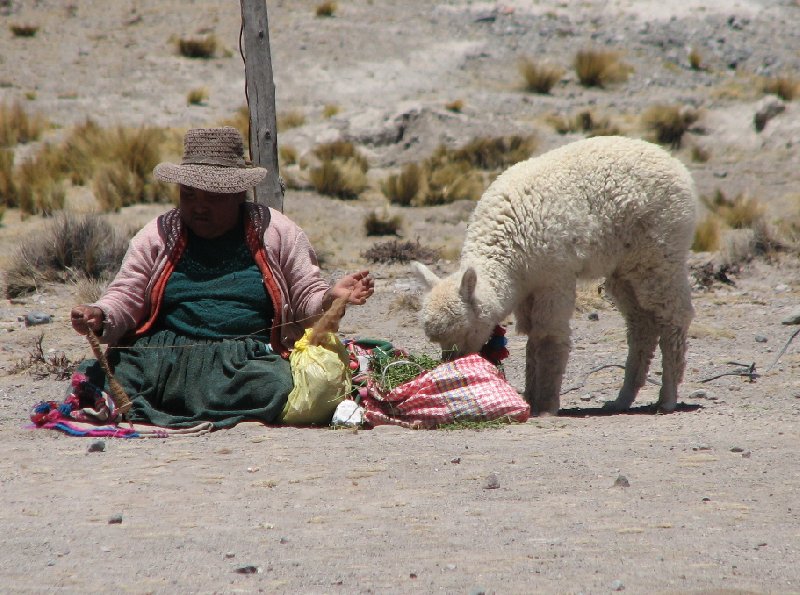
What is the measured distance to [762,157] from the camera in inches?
722

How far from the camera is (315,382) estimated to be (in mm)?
6141

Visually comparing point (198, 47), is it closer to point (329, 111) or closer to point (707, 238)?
point (329, 111)

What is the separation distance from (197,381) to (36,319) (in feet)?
14.9

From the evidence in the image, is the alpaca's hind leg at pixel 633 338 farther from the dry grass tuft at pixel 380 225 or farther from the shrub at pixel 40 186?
the shrub at pixel 40 186

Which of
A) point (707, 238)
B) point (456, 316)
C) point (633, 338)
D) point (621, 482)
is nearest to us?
point (621, 482)

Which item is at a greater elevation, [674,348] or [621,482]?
[621,482]

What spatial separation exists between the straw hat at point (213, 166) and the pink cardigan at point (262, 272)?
266 mm

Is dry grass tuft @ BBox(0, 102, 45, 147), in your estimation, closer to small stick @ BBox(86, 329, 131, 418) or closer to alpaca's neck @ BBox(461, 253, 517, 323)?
small stick @ BBox(86, 329, 131, 418)

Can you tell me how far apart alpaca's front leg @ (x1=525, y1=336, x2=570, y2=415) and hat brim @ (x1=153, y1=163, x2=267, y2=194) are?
2048 millimetres

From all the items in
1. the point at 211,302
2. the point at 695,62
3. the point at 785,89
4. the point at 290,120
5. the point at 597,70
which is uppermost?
the point at 695,62

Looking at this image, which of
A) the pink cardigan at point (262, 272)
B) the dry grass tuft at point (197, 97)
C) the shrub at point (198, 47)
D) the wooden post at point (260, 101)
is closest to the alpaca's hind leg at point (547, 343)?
the pink cardigan at point (262, 272)

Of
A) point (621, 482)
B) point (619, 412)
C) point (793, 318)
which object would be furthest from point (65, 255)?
point (621, 482)

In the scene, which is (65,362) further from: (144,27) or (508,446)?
(144,27)

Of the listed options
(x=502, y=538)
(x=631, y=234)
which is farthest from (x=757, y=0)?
(x=502, y=538)
